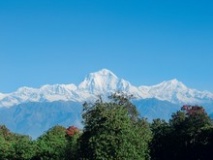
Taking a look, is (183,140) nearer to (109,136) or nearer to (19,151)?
(19,151)

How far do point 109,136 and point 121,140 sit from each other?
4.97 feet

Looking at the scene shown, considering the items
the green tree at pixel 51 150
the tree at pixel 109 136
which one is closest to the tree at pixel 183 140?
the green tree at pixel 51 150

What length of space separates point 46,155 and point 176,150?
90.2 ft

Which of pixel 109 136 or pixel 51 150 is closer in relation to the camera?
pixel 109 136

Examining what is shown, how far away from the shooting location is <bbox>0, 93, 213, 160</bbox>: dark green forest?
63.6 meters

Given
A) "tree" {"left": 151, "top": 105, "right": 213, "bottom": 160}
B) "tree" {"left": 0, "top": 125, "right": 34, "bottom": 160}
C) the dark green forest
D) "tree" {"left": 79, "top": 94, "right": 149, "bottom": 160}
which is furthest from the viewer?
"tree" {"left": 151, "top": 105, "right": 213, "bottom": 160}

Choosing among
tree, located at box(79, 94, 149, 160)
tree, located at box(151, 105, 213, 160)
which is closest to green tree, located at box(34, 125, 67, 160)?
tree, located at box(79, 94, 149, 160)

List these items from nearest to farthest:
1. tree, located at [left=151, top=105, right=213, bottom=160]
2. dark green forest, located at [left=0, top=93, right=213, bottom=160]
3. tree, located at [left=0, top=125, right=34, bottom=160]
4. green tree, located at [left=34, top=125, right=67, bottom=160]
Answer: dark green forest, located at [left=0, top=93, right=213, bottom=160] < green tree, located at [left=34, top=125, right=67, bottom=160] < tree, located at [left=0, top=125, right=34, bottom=160] < tree, located at [left=151, top=105, right=213, bottom=160]

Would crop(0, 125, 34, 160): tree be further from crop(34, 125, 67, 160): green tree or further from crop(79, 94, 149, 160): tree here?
crop(79, 94, 149, 160): tree

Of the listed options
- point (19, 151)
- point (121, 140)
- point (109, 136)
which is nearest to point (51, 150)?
point (19, 151)

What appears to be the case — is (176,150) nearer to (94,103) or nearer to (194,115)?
(194,115)

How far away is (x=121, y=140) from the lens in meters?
63.3

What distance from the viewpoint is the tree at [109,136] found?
63.1m

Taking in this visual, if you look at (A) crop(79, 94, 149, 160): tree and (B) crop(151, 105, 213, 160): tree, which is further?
(B) crop(151, 105, 213, 160): tree
